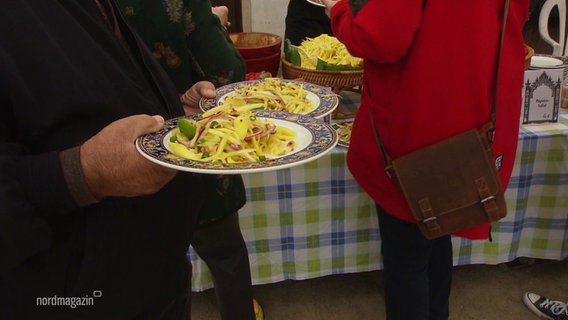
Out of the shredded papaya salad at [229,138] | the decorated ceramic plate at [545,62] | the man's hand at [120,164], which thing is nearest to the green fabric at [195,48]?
the shredded papaya salad at [229,138]

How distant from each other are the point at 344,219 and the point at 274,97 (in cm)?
86

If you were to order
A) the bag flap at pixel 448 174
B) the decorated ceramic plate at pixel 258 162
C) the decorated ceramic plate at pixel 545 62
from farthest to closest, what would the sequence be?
the decorated ceramic plate at pixel 545 62 < the bag flap at pixel 448 174 < the decorated ceramic plate at pixel 258 162

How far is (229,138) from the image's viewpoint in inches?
43.1

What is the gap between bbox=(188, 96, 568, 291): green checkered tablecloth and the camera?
2039mm

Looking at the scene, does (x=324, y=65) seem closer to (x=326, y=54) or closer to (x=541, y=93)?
(x=326, y=54)

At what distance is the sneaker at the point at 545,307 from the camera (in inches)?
87.9

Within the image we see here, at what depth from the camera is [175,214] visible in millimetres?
1051

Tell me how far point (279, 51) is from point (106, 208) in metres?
1.68

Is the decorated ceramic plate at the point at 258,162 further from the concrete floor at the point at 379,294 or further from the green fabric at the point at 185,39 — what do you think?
the concrete floor at the point at 379,294

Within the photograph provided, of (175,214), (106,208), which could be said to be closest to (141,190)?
(106,208)

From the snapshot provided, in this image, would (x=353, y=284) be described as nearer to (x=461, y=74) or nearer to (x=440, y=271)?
(x=440, y=271)

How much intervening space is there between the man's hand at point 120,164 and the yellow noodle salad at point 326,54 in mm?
1413

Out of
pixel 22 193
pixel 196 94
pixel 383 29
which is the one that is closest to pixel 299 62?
pixel 196 94

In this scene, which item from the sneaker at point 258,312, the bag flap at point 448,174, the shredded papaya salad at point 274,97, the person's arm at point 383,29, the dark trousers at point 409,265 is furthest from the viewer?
the sneaker at point 258,312
